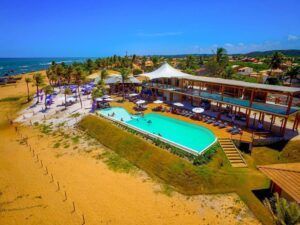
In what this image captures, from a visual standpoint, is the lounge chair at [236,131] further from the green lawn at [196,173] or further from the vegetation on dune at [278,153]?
the green lawn at [196,173]

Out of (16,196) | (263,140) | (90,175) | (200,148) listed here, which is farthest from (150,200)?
(263,140)

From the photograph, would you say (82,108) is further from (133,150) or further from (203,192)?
(203,192)

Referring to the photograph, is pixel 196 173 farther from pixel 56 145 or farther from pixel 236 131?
pixel 56 145

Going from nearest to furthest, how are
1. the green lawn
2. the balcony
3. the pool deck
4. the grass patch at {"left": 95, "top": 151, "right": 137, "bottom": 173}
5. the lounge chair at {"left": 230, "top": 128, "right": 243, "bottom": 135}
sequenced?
the green lawn, the grass patch at {"left": 95, "top": 151, "right": 137, "bottom": 173}, the pool deck, the balcony, the lounge chair at {"left": 230, "top": 128, "right": 243, "bottom": 135}

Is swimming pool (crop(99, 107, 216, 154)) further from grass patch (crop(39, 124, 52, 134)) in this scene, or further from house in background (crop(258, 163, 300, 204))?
grass patch (crop(39, 124, 52, 134))

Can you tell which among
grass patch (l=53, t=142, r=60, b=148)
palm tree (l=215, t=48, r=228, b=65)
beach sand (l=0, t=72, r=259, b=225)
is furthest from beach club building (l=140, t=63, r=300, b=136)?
palm tree (l=215, t=48, r=228, b=65)

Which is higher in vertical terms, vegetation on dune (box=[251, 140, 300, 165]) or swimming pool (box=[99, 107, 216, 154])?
swimming pool (box=[99, 107, 216, 154])
